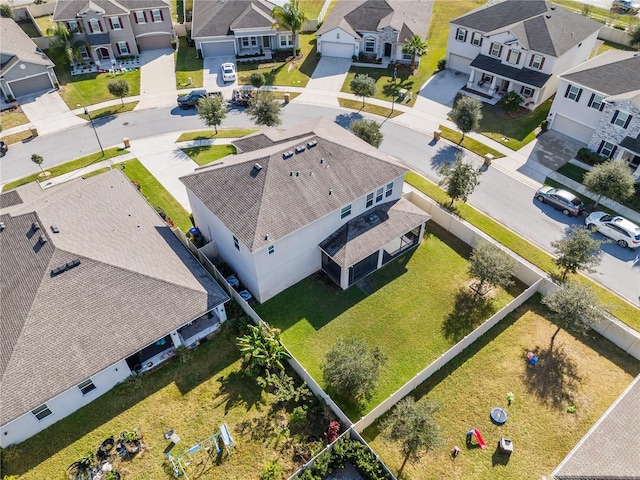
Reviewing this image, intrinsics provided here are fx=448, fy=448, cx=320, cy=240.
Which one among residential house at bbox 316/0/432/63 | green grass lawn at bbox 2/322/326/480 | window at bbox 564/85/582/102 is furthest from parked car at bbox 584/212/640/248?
residential house at bbox 316/0/432/63

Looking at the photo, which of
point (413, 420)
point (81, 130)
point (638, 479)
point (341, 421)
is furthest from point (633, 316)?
point (81, 130)

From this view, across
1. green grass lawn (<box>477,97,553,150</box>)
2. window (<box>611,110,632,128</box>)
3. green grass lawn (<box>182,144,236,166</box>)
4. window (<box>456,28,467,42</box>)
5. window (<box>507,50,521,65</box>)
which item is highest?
window (<box>456,28,467,42</box>)

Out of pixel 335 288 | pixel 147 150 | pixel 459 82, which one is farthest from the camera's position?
pixel 459 82

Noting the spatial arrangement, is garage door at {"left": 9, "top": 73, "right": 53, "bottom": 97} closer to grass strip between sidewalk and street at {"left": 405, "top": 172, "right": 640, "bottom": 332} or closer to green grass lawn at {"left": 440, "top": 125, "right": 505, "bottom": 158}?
grass strip between sidewalk and street at {"left": 405, "top": 172, "right": 640, "bottom": 332}

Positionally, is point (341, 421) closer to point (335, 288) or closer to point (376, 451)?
point (376, 451)

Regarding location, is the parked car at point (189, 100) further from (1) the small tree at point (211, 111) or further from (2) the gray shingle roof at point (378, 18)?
(2) the gray shingle roof at point (378, 18)
